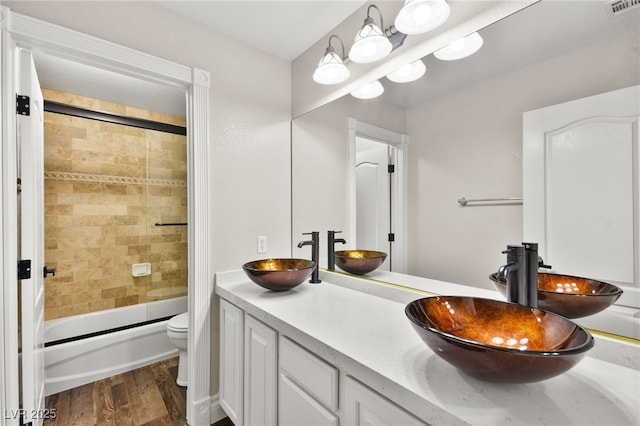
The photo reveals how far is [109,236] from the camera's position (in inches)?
108

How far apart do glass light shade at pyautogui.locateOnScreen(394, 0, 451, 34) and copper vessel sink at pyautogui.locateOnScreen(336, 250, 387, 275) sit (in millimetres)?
1072

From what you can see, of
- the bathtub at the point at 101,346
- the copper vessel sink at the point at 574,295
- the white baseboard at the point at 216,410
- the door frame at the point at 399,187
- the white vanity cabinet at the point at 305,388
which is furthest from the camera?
the bathtub at the point at 101,346

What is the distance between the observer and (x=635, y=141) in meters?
0.79

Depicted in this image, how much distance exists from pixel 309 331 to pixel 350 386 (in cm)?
24

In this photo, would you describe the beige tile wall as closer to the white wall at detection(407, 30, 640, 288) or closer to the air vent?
the white wall at detection(407, 30, 640, 288)

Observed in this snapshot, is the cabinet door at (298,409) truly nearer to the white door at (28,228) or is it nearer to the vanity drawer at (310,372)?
the vanity drawer at (310,372)

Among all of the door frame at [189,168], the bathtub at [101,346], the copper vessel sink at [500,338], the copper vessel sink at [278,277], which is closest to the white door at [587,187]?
the copper vessel sink at [500,338]

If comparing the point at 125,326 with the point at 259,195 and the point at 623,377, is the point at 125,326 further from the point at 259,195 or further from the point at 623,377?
the point at 623,377

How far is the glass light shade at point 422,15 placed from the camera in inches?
47.3

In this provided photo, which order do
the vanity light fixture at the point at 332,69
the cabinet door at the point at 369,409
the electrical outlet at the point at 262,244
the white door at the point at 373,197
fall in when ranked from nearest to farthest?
the cabinet door at the point at 369,409, the white door at the point at 373,197, the vanity light fixture at the point at 332,69, the electrical outlet at the point at 262,244

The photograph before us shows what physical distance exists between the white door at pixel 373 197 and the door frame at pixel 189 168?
0.90 meters

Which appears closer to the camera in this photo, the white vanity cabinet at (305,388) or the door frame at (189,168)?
the white vanity cabinet at (305,388)

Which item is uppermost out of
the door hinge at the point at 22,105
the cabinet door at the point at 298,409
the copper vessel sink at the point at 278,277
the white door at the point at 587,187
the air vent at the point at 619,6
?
the air vent at the point at 619,6

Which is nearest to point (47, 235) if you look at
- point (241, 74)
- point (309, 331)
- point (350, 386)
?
point (241, 74)
